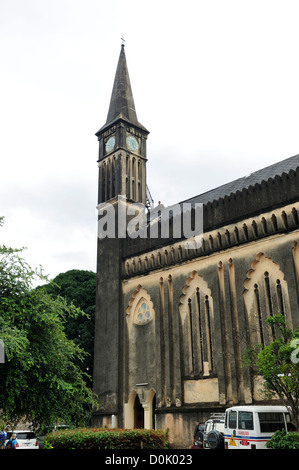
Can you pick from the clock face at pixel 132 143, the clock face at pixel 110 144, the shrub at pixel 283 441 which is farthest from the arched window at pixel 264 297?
the clock face at pixel 110 144

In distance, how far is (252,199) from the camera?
853 inches

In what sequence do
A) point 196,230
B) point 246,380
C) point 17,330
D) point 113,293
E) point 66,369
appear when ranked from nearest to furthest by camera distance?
point 17,330 < point 66,369 < point 246,380 < point 196,230 < point 113,293

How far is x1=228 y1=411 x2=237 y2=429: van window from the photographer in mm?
14780

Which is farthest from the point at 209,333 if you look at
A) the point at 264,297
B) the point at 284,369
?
the point at 284,369

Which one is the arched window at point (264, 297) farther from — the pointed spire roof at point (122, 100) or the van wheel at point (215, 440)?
the pointed spire roof at point (122, 100)

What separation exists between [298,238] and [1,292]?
12115 mm

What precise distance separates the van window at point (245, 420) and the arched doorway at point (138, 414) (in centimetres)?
1097

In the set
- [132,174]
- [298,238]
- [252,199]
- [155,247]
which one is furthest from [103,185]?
[298,238]

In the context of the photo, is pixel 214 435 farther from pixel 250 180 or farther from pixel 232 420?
pixel 250 180

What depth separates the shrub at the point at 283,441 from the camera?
12352mm

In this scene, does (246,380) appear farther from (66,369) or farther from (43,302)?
(43,302)

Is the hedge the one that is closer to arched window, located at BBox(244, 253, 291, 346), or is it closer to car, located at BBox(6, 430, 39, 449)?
arched window, located at BBox(244, 253, 291, 346)

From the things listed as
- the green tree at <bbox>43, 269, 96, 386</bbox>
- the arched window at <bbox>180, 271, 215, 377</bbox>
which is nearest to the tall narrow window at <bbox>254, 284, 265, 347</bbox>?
the arched window at <bbox>180, 271, 215, 377</bbox>

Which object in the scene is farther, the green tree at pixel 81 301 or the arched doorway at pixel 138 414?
the green tree at pixel 81 301
